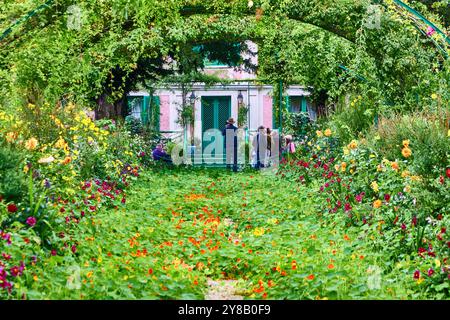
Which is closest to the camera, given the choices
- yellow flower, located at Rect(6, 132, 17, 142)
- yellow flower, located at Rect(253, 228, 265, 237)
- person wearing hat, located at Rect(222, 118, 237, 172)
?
yellow flower, located at Rect(6, 132, 17, 142)

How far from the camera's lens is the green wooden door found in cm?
2727

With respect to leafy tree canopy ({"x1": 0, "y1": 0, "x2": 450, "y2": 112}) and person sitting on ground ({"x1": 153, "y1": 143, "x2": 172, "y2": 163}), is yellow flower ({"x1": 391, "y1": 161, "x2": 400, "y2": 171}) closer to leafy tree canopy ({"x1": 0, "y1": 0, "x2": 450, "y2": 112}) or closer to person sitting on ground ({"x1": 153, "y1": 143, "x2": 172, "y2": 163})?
leafy tree canopy ({"x1": 0, "y1": 0, "x2": 450, "y2": 112})

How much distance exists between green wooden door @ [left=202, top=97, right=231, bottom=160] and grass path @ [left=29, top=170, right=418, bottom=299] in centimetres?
1692

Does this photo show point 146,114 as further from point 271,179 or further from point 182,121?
point 271,179

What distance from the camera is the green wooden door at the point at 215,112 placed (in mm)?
27266

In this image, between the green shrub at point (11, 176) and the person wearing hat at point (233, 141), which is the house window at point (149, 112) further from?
the green shrub at point (11, 176)

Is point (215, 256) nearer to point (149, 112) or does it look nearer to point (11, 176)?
point (11, 176)

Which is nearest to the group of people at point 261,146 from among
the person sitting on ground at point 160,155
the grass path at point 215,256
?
the person sitting on ground at point 160,155

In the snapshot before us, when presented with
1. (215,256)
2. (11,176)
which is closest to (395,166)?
(215,256)

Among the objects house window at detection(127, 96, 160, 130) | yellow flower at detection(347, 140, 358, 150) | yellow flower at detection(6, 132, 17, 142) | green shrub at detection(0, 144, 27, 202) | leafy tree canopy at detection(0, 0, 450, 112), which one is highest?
leafy tree canopy at detection(0, 0, 450, 112)

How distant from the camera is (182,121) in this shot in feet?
80.7

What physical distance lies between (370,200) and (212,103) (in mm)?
20238

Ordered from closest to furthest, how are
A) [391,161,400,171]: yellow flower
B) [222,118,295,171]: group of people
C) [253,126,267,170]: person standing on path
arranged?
[391,161,400,171]: yellow flower < [222,118,295,171]: group of people < [253,126,267,170]: person standing on path

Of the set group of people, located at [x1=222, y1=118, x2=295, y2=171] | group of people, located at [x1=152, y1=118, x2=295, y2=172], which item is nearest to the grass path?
group of people, located at [x1=152, y1=118, x2=295, y2=172]
